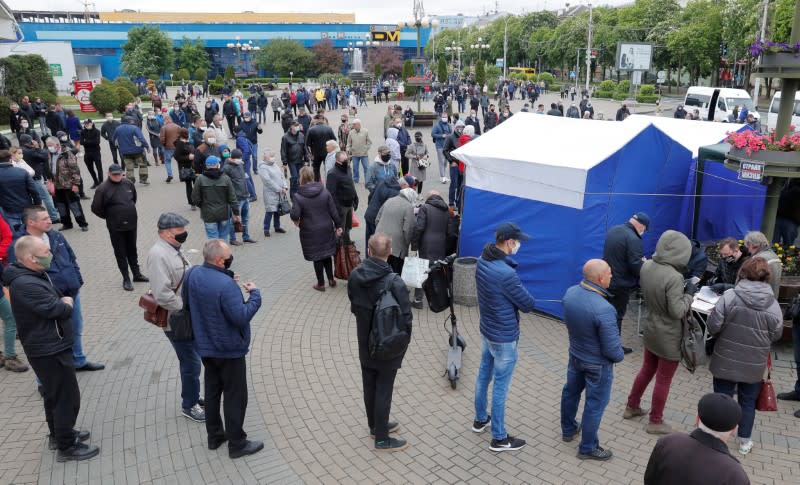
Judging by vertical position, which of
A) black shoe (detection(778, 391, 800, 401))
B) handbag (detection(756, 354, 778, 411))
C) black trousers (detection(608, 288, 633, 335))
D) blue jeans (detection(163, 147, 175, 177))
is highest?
blue jeans (detection(163, 147, 175, 177))

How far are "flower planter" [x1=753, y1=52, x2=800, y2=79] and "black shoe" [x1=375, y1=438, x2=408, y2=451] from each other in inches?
239

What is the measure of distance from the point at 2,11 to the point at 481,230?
2897 centimetres

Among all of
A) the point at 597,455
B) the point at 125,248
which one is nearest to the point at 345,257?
the point at 125,248

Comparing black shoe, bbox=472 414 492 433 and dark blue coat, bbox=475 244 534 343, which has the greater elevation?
dark blue coat, bbox=475 244 534 343

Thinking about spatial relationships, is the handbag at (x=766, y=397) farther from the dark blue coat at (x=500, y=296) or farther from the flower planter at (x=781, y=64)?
the flower planter at (x=781, y=64)

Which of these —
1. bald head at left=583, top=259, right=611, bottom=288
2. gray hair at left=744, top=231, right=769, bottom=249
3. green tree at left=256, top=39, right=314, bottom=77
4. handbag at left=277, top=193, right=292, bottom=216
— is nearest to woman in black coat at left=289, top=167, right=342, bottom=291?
handbag at left=277, top=193, right=292, bottom=216

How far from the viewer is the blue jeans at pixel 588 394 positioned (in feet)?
15.4

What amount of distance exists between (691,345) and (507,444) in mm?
1783

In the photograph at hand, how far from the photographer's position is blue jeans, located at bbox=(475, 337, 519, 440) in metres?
4.87

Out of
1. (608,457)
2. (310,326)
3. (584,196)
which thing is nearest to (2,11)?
(310,326)

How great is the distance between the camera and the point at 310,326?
300 inches

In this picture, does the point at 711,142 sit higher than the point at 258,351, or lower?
higher

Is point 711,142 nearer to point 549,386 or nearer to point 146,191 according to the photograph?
point 549,386

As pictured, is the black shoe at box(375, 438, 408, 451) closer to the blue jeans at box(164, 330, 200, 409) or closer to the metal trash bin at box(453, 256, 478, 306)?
the blue jeans at box(164, 330, 200, 409)
